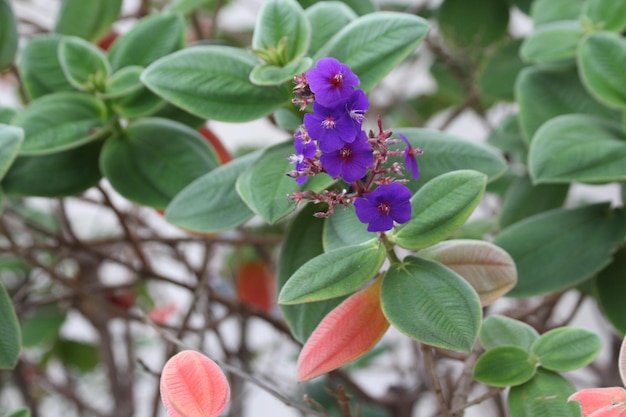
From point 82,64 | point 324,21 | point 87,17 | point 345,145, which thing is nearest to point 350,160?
point 345,145

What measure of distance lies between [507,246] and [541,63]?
20cm

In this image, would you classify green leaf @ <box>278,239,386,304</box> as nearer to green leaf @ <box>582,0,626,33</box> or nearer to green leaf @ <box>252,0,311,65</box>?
green leaf @ <box>252,0,311,65</box>

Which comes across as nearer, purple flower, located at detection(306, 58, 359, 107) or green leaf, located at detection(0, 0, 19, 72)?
purple flower, located at detection(306, 58, 359, 107)

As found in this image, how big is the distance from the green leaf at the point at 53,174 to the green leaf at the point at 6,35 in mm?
127

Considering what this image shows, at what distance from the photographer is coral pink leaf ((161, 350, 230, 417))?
0.41 metres

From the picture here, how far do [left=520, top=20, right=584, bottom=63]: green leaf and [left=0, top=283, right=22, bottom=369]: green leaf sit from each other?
0.43 m

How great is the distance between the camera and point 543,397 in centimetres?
45

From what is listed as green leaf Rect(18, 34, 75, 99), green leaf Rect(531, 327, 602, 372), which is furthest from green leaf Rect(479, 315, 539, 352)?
green leaf Rect(18, 34, 75, 99)

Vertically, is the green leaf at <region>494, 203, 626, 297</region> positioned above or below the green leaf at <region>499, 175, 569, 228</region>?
above

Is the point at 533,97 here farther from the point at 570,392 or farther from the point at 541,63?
the point at 570,392

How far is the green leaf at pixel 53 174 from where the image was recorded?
606mm

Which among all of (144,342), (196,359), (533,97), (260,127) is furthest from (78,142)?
(260,127)

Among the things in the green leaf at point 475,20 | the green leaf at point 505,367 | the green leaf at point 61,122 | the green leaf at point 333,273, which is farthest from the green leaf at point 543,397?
the green leaf at point 475,20

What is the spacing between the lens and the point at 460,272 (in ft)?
1.57
